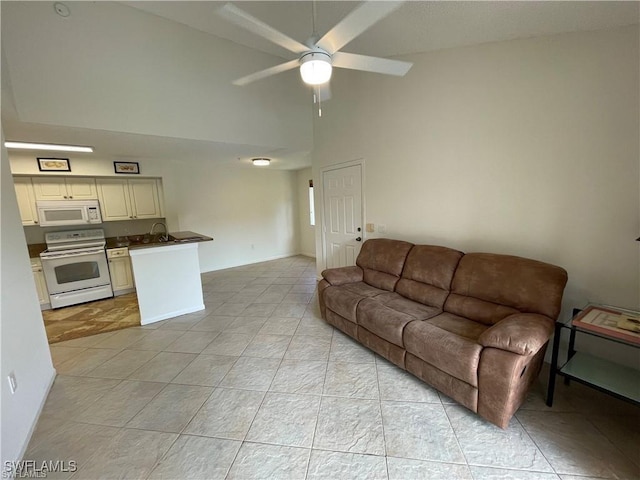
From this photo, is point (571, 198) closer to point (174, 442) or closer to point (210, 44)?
point (174, 442)

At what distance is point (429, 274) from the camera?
2.59 m

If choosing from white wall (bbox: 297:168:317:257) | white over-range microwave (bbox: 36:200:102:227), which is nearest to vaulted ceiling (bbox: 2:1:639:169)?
white over-range microwave (bbox: 36:200:102:227)

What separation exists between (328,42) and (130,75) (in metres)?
2.43

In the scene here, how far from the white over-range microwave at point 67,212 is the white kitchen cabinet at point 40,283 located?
579 mm

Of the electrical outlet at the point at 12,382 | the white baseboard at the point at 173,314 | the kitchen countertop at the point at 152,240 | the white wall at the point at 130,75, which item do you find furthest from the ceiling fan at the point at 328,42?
the white baseboard at the point at 173,314

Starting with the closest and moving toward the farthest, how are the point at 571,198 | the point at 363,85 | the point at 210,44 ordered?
the point at 571,198
the point at 210,44
the point at 363,85

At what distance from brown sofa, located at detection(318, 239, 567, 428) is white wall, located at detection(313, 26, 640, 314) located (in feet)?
1.27

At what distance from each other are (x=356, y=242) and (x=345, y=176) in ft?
3.41

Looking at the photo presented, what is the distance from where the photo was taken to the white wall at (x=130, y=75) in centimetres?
234

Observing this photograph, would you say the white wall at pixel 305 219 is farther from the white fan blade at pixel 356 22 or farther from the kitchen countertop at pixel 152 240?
the white fan blade at pixel 356 22

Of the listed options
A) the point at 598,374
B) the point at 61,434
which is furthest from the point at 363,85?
the point at 61,434

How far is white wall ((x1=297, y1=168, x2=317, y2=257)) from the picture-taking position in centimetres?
663

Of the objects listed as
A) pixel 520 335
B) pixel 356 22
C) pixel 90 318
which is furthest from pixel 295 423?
pixel 90 318

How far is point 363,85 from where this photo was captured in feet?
11.5
